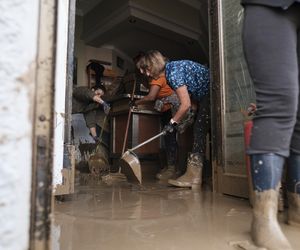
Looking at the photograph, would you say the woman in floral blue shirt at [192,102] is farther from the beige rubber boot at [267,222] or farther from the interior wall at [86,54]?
the interior wall at [86,54]

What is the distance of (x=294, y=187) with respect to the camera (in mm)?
1242

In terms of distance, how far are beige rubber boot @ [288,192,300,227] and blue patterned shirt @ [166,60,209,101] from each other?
158 centimetres

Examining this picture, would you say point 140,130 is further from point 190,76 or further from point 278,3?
point 278,3

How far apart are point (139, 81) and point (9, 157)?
370 cm

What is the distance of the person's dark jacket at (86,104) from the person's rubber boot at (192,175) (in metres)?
1.81

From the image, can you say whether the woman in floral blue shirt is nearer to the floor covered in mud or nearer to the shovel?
the shovel

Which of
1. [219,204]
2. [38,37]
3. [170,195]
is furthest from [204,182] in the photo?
[38,37]

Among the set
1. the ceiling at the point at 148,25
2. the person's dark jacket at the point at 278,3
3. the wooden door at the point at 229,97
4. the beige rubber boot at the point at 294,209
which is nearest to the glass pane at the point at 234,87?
the wooden door at the point at 229,97

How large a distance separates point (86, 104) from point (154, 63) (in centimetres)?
165

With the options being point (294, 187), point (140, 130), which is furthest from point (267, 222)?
point (140, 130)

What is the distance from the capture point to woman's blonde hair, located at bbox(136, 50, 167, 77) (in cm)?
300

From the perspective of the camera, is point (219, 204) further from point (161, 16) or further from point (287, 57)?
point (161, 16)

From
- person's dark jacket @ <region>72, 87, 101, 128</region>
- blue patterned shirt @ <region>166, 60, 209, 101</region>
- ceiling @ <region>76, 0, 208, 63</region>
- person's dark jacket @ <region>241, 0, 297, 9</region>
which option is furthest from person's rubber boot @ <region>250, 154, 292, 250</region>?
ceiling @ <region>76, 0, 208, 63</region>

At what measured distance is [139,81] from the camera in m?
4.15
